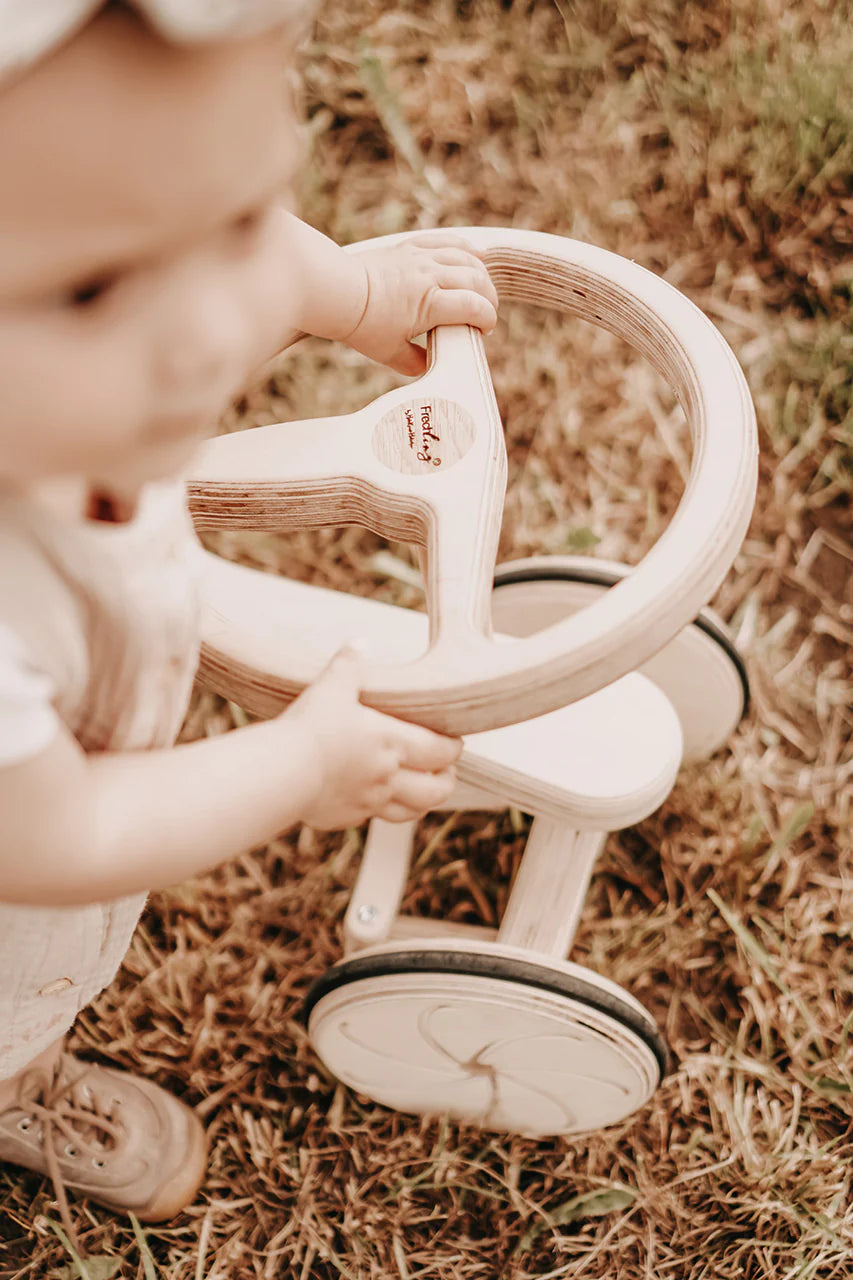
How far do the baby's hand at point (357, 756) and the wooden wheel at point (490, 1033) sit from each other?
0.73 feet

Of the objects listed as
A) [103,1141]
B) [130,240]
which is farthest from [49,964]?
[130,240]

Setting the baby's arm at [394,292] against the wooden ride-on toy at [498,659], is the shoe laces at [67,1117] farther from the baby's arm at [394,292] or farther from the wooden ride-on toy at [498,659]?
the baby's arm at [394,292]

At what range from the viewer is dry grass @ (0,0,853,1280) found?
946mm

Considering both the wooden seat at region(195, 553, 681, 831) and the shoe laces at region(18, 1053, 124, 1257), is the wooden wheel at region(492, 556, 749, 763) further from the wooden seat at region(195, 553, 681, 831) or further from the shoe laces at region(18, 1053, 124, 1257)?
the shoe laces at region(18, 1053, 124, 1257)

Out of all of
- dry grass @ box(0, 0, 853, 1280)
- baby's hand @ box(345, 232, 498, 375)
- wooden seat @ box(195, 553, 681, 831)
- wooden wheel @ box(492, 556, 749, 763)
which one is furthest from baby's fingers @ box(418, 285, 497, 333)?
dry grass @ box(0, 0, 853, 1280)

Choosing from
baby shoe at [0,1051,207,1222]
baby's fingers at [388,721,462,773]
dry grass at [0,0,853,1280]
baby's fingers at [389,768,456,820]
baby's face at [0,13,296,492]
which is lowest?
baby shoe at [0,1051,207,1222]

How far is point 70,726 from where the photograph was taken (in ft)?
1.72

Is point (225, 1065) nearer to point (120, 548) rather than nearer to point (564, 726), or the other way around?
point (564, 726)

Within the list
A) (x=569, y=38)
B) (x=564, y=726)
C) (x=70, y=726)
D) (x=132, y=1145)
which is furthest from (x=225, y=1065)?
(x=569, y=38)

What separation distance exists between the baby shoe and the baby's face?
27.2 inches

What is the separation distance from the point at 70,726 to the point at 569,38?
143 cm

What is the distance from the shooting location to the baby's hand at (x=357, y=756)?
517 mm

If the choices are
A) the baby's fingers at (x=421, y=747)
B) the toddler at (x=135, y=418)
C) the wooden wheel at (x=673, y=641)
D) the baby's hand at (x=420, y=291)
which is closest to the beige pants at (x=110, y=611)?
the toddler at (x=135, y=418)

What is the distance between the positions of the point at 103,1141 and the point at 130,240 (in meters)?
0.83
